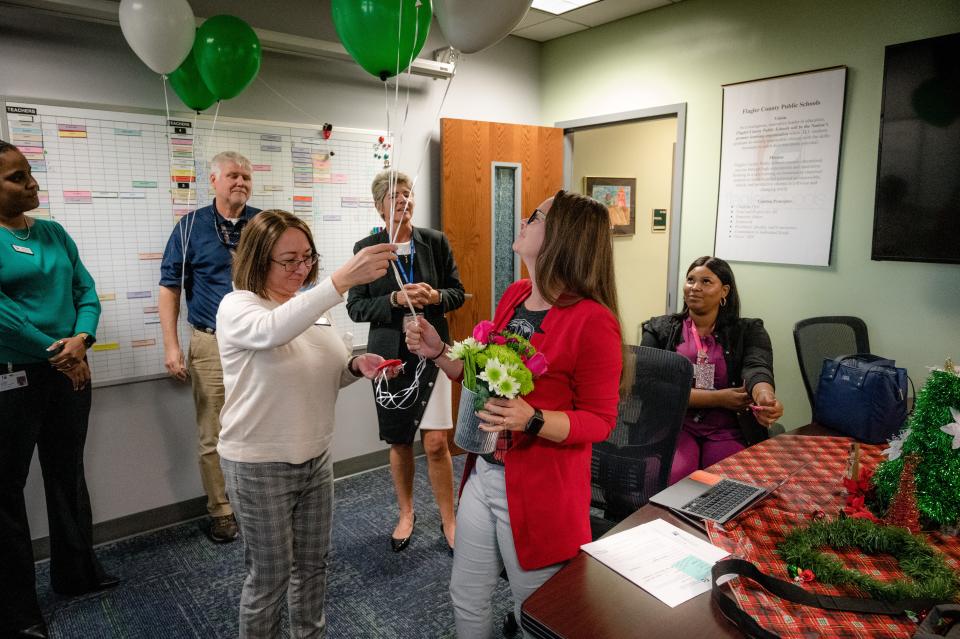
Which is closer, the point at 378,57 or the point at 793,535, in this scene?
the point at 793,535

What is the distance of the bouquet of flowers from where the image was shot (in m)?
1.23

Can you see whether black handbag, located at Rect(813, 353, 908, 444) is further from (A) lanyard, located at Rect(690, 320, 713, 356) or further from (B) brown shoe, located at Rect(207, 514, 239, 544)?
(B) brown shoe, located at Rect(207, 514, 239, 544)

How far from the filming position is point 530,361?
1.29 meters

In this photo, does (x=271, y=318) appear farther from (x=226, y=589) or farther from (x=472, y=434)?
(x=226, y=589)

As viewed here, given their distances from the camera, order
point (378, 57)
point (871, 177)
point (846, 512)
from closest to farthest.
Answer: point (846, 512) → point (378, 57) → point (871, 177)

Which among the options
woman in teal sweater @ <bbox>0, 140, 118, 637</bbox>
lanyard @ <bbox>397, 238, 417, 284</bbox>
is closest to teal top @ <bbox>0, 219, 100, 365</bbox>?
woman in teal sweater @ <bbox>0, 140, 118, 637</bbox>

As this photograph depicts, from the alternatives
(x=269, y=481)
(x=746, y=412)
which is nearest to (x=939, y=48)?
(x=746, y=412)

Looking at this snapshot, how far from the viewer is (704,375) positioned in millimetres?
2334

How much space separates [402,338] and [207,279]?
0.97 meters

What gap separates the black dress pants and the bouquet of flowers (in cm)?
171

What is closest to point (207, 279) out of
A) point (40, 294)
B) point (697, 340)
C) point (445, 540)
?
point (40, 294)

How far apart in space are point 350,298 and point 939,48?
109 inches

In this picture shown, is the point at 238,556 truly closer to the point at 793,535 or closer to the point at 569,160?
the point at 793,535

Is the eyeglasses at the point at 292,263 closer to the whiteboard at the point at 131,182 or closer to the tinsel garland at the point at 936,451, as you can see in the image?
the whiteboard at the point at 131,182
